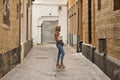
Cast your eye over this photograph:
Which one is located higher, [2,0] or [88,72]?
[2,0]

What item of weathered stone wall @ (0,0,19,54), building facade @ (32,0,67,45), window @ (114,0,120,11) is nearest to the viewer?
window @ (114,0,120,11)

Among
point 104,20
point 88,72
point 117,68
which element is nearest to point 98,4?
point 104,20

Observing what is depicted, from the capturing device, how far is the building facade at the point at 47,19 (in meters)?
35.5

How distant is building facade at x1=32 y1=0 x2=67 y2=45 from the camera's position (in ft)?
116

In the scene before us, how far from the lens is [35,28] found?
1390 inches

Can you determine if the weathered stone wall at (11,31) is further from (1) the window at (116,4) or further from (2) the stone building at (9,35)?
(1) the window at (116,4)

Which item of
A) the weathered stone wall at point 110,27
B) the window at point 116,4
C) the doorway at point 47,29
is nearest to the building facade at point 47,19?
the doorway at point 47,29

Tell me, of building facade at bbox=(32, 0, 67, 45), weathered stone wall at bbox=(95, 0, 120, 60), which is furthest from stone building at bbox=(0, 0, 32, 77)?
building facade at bbox=(32, 0, 67, 45)

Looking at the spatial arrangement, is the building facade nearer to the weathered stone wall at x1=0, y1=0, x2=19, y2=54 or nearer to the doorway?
the doorway

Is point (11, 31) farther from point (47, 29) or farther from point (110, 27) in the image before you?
point (47, 29)

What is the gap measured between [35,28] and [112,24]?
2536 cm

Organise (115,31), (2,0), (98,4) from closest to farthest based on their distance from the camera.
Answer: (115,31) → (2,0) → (98,4)

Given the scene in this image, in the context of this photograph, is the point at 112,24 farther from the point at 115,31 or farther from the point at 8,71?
the point at 8,71

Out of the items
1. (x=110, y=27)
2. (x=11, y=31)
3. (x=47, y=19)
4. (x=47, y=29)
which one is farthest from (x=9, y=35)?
(x=47, y=29)
